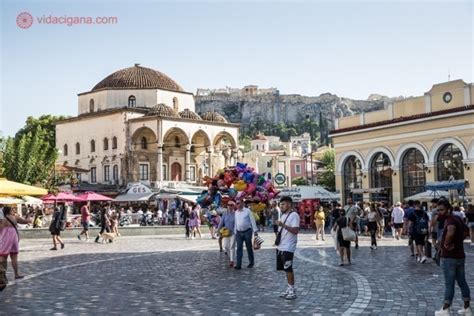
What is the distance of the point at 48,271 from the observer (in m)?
14.4

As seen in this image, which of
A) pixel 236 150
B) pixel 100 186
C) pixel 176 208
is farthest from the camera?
pixel 236 150

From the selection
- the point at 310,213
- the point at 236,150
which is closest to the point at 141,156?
the point at 236,150

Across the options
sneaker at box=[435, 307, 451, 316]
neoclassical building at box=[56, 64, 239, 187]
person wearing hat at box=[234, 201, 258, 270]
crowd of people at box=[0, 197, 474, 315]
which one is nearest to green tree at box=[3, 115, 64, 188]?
neoclassical building at box=[56, 64, 239, 187]

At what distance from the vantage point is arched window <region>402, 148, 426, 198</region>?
114ft

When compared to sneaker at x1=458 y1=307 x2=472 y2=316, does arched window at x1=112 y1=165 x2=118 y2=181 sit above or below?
above

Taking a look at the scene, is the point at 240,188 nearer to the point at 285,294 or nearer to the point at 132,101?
the point at 285,294

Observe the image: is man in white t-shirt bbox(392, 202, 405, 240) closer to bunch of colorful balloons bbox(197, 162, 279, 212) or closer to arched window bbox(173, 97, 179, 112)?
bunch of colorful balloons bbox(197, 162, 279, 212)

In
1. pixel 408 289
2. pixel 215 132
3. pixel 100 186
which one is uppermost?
pixel 215 132

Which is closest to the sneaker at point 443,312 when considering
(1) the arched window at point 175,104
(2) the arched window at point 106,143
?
(2) the arched window at point 106,143

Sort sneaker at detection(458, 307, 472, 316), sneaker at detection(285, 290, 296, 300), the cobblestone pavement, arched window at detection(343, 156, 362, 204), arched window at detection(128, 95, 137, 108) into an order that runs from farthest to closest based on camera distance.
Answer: arched window at detection(128, 95, 137, 108) < arched window at detection(343, 156, 362, 204) < sneaker at detection(285, 290, 296, 300) < the cobblestone pavement < sneaker at detection(458, 307, 472, 316)

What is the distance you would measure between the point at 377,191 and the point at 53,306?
95.1 ft

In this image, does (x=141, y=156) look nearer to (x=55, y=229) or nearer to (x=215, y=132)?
(x=215, y=132)

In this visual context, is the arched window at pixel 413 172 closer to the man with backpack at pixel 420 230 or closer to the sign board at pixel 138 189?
the sign board at pixel 138 189

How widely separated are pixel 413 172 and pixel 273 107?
15233 centimetres
